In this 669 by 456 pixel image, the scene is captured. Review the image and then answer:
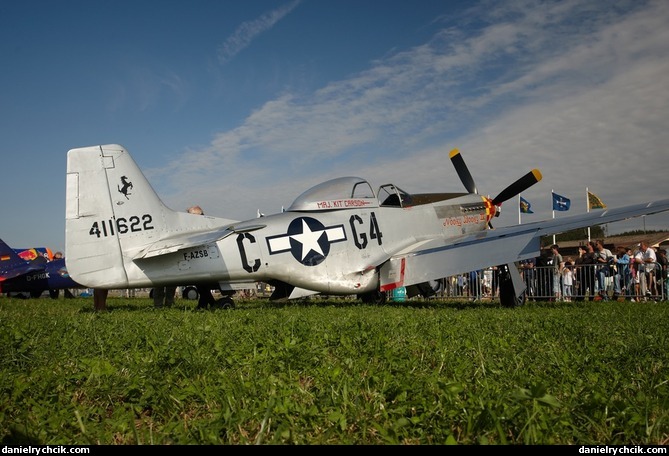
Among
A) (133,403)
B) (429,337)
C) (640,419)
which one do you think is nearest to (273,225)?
(429,337)

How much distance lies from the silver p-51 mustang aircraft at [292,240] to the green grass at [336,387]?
12.8 feet

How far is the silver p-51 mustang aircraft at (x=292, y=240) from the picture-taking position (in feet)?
28.6

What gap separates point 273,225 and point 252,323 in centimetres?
400

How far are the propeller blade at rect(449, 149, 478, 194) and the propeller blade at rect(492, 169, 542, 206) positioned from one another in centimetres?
68

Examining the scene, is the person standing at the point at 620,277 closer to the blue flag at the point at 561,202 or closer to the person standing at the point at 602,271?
the person standing at the point at 602,271

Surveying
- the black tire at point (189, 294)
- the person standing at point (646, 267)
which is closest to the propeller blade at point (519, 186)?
the person standing at point (646, 267)

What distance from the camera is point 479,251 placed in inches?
408

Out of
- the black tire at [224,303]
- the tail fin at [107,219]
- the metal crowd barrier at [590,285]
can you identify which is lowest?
the metal crowd barrier at [590,285]

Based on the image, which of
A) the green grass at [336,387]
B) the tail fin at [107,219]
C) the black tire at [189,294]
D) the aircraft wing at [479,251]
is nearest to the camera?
the green grass at [336,387]

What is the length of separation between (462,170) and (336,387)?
12.5 m

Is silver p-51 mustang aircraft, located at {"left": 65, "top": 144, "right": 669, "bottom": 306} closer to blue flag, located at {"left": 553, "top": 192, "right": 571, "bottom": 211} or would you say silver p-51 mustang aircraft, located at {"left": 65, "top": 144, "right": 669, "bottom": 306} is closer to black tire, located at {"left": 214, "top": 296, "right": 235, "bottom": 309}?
black tire, located at {"left": 214, "top": 296, "right": 235, "bottom": 309}

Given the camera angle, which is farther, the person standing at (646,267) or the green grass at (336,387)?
the person standing at (646,267)

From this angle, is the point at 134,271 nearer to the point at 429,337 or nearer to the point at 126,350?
the point at 126,350

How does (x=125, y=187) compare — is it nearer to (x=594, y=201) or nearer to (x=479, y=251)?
(x=479, y=251)
